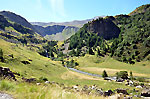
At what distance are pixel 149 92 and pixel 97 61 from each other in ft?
353

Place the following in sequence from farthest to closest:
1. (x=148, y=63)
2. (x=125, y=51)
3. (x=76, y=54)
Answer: (x=76, y=54), (x=125, y=51), (x=148, y=63)

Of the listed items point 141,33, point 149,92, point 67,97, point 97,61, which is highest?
point 141,33

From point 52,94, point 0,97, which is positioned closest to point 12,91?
point 0,97

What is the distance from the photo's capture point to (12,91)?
21.4 feet

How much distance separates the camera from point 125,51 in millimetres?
133500

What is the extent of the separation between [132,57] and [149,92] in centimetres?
10202

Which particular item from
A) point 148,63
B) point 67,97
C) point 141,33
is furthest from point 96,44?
point 67,97

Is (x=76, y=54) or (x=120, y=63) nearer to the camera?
(x=120, y=63)

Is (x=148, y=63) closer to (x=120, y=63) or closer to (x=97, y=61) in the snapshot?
(x=120, y=63)

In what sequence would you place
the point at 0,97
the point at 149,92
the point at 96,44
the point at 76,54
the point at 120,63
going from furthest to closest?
the point at 96,44 < the point at 76,54 < the point at 120,63 < the point at 149,92 < the point at 0,97

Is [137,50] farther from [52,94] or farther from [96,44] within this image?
[52,94]

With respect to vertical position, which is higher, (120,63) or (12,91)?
(12,91)

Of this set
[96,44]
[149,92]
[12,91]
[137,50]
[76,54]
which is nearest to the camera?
[12,91]

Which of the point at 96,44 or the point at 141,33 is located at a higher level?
the point at 141,33
